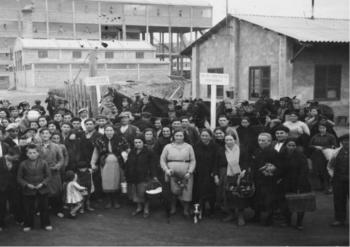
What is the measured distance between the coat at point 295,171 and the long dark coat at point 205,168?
1182 mm

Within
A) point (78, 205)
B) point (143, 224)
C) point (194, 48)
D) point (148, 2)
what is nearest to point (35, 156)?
point (78, 205)

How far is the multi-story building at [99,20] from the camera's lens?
47281mm

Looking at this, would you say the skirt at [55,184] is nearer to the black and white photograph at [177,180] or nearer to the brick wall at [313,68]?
the black and white photograph at [177,180]

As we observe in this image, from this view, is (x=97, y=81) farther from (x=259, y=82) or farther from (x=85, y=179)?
(x=259, y=82)

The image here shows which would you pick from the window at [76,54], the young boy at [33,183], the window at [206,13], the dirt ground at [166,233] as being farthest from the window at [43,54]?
the young boy at [33,183]

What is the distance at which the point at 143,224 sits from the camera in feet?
23.8

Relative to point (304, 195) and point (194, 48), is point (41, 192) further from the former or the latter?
point (194, 48)

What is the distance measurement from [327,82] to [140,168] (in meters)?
11.1

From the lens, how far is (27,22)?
1816 inches

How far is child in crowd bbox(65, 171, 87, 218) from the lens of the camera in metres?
7.64

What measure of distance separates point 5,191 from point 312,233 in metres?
4.75

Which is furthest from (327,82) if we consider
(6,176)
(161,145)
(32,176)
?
(6,176)

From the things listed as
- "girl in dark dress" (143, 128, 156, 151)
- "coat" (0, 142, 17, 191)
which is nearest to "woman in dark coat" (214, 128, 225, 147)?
"girl in dark dress" (143, 128, 156, 151)

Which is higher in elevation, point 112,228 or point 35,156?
point 35,156
